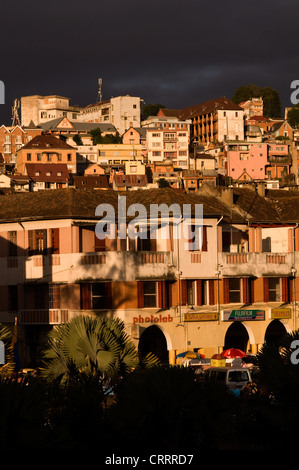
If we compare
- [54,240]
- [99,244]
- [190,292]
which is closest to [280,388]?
[190,292]

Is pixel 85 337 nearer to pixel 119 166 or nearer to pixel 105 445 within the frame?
pixel 105 445

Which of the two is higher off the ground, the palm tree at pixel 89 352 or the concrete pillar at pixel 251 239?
the concrete pillar at pixel 251 239

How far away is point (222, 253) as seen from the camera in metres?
56.0

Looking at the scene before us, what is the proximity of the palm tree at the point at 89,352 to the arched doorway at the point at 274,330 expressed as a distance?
28.3m

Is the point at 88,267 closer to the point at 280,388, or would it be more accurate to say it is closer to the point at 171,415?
the point at 280,388

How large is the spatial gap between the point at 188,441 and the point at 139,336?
2987 centimetres

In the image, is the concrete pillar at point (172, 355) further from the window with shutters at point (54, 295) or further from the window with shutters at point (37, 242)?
the window with shutters at point (37, 242)

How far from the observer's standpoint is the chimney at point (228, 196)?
61438 millimetres

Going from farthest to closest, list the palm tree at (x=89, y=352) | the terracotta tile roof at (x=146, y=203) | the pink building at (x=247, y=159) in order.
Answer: the pink building at (x=247, y=159) < the terracotta tile roof at (x=146, y=203) < the palm tree at (x=89, y=352)

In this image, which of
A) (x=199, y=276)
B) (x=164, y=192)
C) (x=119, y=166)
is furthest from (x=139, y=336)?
(x=119, y=166)

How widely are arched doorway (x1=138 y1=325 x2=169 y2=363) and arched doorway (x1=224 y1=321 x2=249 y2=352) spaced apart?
4329mm

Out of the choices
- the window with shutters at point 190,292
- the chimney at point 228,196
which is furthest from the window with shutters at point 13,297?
the chimney at point 228,196

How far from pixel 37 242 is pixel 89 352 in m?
25.5

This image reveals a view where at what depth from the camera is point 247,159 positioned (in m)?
193
